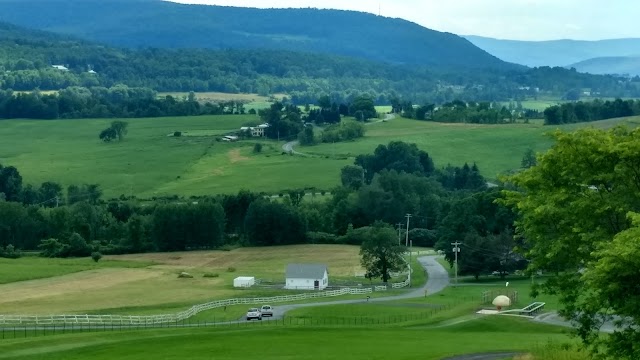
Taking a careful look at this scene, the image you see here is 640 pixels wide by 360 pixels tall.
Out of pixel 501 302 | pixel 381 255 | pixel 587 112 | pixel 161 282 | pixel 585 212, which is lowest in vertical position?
pixel 161 282

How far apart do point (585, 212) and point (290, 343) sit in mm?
17561

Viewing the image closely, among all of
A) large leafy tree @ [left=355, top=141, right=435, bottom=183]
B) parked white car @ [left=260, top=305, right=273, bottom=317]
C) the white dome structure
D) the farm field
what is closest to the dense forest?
the farm field

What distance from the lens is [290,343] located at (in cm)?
4288

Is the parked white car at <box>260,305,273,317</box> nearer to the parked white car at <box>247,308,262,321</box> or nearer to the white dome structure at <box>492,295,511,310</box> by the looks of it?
the parked white car at <box>247,308,262,321</box>

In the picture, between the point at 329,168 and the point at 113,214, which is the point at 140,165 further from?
the point at 113,214

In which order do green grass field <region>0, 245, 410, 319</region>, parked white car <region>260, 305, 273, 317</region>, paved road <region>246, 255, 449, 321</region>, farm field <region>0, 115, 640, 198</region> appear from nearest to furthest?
parked white car <region>260, 305, 273, 317</region> → green grass field <region>0, 245, 410, 319</region> → paved road <region>246, 255, 449, 321</region> → farm field <region>0, 115, 640, 198</region>

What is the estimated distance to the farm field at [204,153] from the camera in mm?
132500

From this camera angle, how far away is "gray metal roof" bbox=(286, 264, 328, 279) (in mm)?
77000

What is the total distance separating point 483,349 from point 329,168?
103 metres

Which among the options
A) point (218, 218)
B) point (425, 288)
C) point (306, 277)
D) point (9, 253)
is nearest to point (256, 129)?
point (218, 218)

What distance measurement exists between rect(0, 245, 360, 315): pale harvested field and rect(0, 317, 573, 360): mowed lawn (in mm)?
14614

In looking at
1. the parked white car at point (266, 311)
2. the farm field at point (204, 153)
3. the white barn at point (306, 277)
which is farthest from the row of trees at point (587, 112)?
the parked white car at point (266, 311)

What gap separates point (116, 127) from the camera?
173 m

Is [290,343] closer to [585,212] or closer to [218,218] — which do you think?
A: [585,212]
